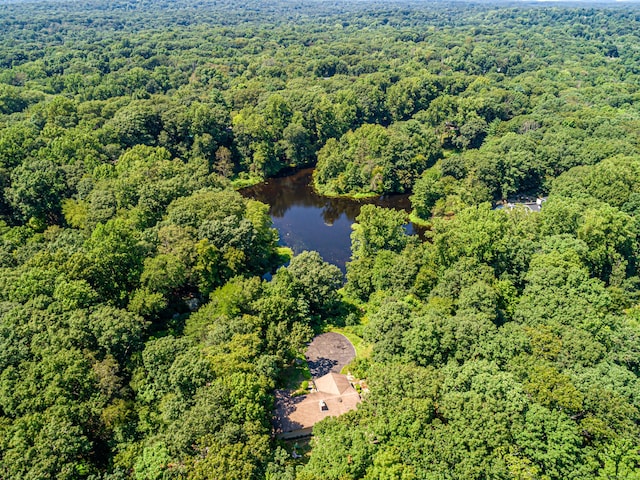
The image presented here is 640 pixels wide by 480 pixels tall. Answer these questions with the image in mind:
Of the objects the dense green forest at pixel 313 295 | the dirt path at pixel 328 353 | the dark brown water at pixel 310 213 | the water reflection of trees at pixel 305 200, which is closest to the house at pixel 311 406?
the dense green forest at pixel 313 295

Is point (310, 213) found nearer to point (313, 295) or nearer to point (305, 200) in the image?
point (305, 200)

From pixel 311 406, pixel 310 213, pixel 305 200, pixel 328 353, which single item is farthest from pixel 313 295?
pixel 305 200

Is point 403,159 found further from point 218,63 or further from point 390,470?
point 218,63

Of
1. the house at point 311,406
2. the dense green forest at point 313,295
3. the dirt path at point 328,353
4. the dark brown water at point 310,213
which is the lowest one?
the dark brown water at point 310,213

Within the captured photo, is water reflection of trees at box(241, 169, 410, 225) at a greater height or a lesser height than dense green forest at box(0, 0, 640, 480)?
lesser

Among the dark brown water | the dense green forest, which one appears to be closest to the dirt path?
the dense green forest

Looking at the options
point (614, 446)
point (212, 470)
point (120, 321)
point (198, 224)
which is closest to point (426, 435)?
point (614, 446)

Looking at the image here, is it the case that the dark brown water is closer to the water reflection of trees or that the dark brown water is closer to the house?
the water reflection of trees

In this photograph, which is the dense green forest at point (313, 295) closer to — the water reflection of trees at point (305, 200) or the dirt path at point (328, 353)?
the dirt path at point (328, 353)
